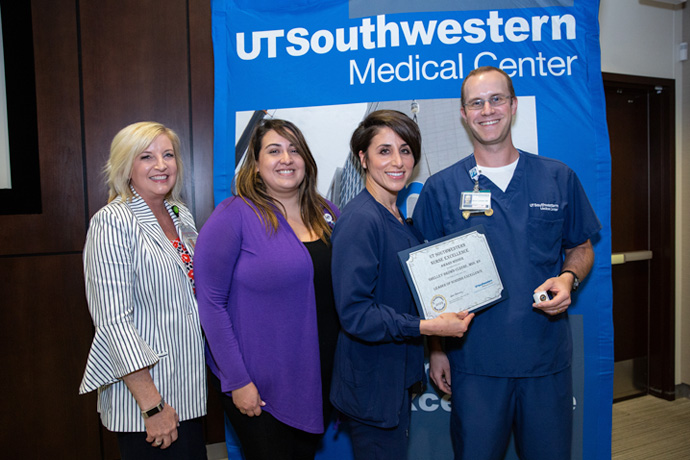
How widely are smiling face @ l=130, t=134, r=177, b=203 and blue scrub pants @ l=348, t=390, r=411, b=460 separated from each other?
1123 millimetres

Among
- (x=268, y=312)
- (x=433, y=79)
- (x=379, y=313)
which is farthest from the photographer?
(x=433, y=79)

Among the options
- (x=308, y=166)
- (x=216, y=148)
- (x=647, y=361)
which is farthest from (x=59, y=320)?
(x=647, y=361)

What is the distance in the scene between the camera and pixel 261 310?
1439 millimetres

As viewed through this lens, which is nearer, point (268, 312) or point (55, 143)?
point (268, 312)

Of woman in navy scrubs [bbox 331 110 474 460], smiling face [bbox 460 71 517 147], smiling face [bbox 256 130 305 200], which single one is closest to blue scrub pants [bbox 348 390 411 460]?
woman in navy scrubs [bbox 331 110 474 460]

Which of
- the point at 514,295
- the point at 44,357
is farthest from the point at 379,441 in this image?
the point at 44,357

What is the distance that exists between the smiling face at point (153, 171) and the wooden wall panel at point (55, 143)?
4.25 feet

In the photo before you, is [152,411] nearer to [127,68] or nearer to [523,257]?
[523,257]

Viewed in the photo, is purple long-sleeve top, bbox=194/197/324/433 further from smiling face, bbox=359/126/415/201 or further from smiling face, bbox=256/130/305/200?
smiling face, bbox=359/126/415/201

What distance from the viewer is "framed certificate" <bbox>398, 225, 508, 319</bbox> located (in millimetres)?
1431

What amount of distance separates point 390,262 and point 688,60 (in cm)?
331

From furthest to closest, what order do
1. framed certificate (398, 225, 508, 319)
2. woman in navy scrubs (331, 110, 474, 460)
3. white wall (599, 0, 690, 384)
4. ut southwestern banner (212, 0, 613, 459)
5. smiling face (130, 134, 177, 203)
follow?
white wall (599, 0, 690, 384) → ut southwestern banner (212, 0, 613, 459) → smiling face (130, 134, 177, 203) → framed certificate (398, 225, 508, 319) → woman in navy scrubs (331, 110, 474, 460)

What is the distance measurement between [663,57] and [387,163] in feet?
9.97

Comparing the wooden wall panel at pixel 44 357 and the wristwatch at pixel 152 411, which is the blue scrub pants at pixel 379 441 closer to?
the wristwatch at pixel 152 411
